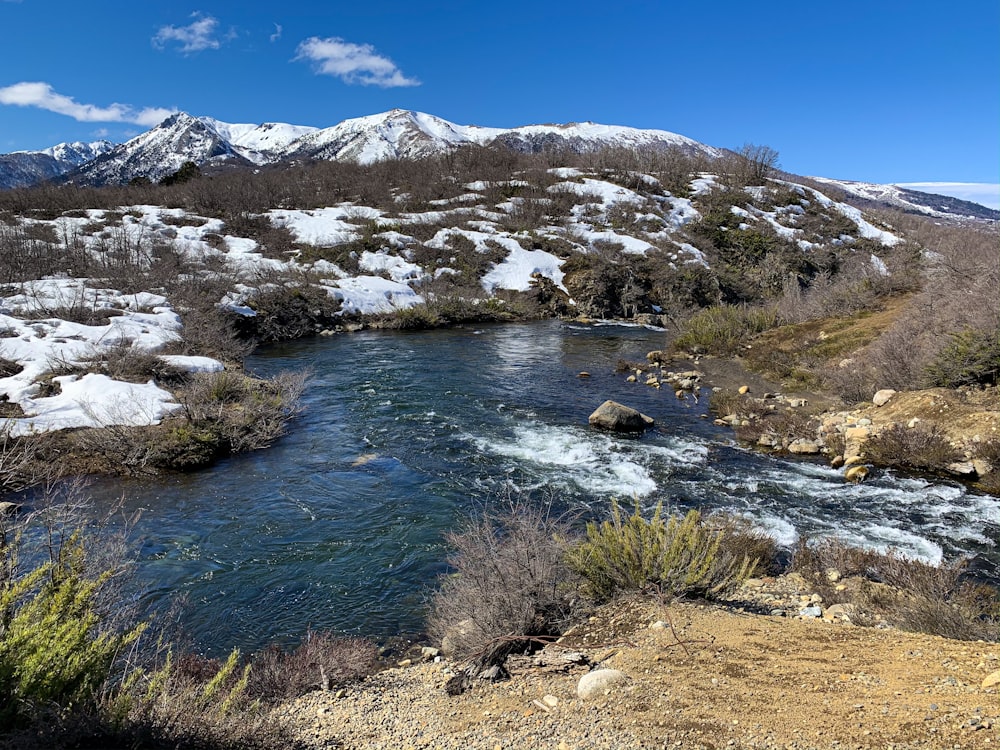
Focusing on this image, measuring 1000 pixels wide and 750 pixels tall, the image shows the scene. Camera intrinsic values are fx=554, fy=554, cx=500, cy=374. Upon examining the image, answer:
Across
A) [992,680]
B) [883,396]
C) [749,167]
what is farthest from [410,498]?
[749,167]

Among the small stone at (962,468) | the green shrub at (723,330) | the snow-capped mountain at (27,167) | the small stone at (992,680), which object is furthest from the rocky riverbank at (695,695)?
the snow-capped mountain at (27,167)

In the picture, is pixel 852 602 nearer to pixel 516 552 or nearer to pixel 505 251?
pixel 516 552

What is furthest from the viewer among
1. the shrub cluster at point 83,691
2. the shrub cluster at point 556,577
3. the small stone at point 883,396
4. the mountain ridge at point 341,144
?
the mountain ridge at point 341,144

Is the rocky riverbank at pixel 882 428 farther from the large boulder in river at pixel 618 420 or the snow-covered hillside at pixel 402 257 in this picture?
the snow-covered hillside at pixel 402 257

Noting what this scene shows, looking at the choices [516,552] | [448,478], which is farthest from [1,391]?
[516,552]

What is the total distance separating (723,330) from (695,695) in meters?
18.9

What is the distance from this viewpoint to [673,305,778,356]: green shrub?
19.9 metres

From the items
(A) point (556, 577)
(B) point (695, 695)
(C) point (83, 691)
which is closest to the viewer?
(C) point (83, 691)

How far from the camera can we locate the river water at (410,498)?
6391 millimetres

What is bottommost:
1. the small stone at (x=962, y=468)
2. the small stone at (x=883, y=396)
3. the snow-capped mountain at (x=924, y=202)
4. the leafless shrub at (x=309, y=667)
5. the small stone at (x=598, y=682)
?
the leafless shrub at (x=309, y=667)

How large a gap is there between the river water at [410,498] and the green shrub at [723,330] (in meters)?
5.90

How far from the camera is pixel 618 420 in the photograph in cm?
1187

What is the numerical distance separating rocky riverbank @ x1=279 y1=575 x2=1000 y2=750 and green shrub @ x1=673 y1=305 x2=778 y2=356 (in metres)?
16.1

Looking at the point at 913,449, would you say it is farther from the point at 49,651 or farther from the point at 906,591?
the point at 49,651
